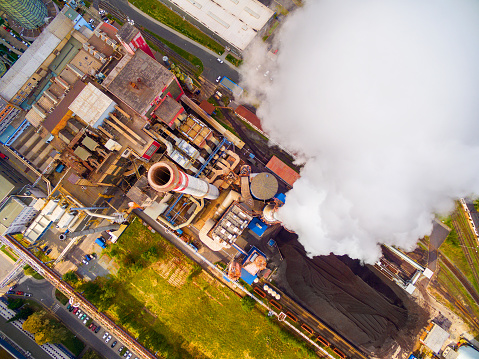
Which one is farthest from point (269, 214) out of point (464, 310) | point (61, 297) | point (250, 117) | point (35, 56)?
point (35, 56)

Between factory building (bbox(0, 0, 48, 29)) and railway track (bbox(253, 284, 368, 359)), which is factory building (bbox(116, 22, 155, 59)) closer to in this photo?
factory building (bbox(0, 0, 48, 29))

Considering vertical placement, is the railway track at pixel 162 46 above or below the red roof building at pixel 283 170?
above

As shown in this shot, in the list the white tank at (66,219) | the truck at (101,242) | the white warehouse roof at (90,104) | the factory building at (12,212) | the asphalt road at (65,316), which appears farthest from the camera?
the asphalt road at (65,316)

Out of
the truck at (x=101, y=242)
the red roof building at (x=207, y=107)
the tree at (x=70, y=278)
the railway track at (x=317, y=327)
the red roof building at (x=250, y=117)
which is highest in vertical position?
the red roof building at (x=250, y=117)

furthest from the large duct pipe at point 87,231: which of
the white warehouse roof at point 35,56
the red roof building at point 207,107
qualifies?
the white warehouse roof at point 35,56

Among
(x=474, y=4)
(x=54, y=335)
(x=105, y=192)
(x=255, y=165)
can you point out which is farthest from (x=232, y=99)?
(x=54, y=335)

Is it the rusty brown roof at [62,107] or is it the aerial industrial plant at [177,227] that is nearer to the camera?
the rusty brown roof at [62,107]

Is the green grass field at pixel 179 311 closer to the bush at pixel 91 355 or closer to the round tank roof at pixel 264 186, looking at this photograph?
the bush at pixel 91 355

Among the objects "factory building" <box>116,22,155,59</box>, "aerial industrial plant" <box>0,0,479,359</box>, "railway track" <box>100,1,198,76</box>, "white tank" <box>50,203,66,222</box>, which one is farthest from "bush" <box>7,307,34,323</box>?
"railway track" <box>100,1,198,76</box>
